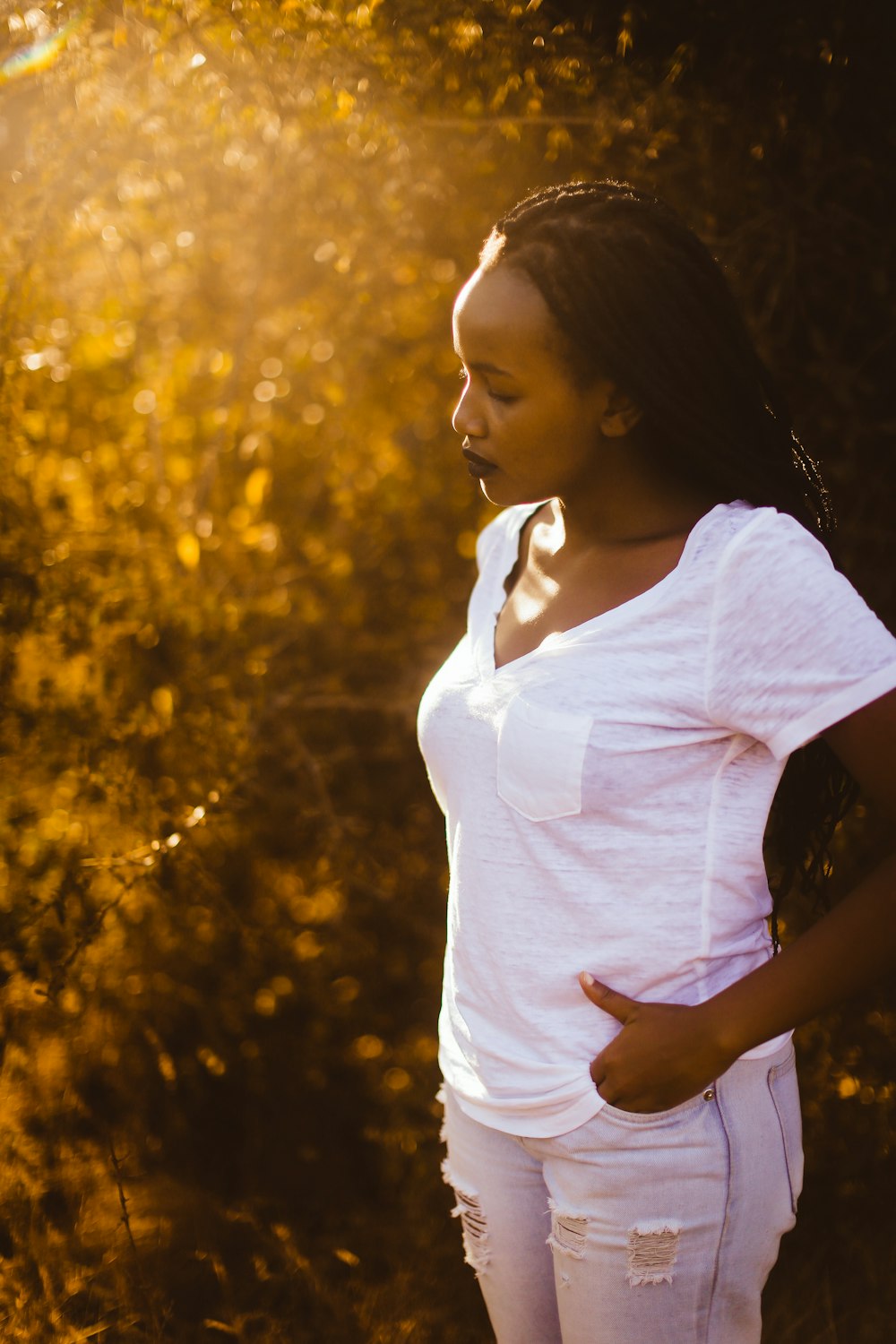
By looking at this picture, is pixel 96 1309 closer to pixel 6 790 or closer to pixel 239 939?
pixel 239 939

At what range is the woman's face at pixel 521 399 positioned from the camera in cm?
125

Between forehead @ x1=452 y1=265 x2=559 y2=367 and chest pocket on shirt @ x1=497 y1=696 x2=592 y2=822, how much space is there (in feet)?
1.45

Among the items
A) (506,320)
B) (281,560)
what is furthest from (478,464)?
(281,560)

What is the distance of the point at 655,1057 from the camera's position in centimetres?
118

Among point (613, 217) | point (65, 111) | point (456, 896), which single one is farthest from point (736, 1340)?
point (65, 111)

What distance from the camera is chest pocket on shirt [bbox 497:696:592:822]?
1185 millimetres

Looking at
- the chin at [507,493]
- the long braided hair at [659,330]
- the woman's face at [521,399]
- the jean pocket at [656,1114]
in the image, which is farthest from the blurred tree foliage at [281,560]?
the jean pocket at [656,1114]


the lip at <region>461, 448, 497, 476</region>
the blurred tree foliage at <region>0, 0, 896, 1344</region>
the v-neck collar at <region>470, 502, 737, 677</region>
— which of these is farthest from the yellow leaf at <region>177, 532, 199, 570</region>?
the lip at <region>461, 448, 497, 476</region>

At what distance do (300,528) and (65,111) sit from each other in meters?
1.18

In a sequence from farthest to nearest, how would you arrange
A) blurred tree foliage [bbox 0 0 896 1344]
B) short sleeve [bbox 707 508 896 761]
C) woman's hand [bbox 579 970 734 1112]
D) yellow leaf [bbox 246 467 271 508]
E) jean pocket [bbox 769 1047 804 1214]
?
yellow leaf [bbox 246 467 271 508], blurred tree foliage [bbox 0 0 896 1344], jean pocket [bbox 769 1047 804 1214], woman's hand [bbox 579 970 734 1112], short sleeve [bbox 707 508 896 761]

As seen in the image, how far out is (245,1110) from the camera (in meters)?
2.62

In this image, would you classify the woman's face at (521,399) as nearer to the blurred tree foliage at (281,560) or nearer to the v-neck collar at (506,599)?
the v-neck collar at (506,599)

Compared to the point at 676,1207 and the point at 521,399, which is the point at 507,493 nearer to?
the point at 521,399

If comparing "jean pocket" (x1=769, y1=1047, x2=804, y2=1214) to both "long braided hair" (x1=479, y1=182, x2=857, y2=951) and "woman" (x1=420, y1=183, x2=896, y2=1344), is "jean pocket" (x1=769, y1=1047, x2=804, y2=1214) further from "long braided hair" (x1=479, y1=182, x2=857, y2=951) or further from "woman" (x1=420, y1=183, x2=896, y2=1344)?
"long braided hair" (x1=479, y1=182, x2=857, y2=951)
